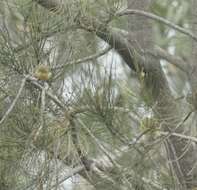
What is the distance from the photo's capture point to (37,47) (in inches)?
65.2

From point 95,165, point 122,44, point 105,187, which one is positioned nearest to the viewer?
point 105,187

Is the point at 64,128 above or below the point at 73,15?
below

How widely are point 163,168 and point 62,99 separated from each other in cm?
34

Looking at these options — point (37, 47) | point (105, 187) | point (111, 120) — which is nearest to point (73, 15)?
point (37, 47)

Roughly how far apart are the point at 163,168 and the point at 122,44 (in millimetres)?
481

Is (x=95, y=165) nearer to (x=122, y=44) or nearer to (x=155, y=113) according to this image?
(x=155, y=113)

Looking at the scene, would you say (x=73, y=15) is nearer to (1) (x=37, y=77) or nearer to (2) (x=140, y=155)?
(1) (x=37, y=77)

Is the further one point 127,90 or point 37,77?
point 127,90

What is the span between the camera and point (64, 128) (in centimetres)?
160

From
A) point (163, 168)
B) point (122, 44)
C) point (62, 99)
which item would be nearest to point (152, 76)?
point (122, 44)

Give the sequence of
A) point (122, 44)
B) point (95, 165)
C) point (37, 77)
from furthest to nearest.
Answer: point (122, 44)
point (95, 165)
point (37, 77)

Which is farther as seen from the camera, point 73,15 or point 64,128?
point 73,15

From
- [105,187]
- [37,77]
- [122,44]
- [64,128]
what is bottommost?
[105,187]

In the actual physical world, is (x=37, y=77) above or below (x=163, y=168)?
above
